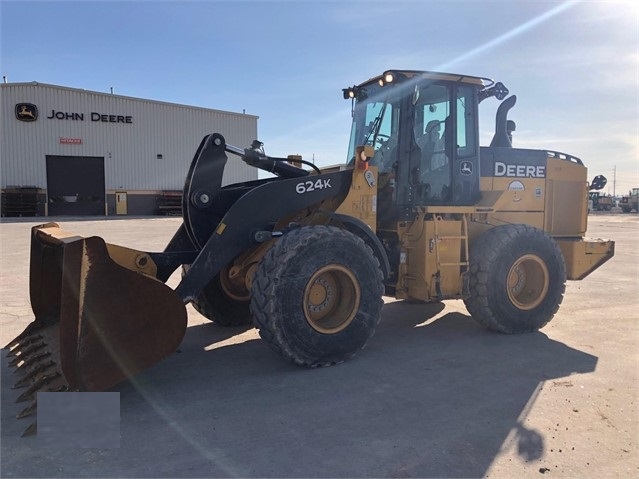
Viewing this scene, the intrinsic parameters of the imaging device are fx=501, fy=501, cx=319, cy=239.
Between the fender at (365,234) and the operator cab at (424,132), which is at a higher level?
the operator cab at (424,132)

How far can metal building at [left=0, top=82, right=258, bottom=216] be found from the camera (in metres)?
32.1

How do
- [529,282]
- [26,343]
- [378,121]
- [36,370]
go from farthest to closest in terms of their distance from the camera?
[529,282] < [378,121] < [26,343] < [36,370]

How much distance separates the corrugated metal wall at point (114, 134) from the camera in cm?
3212

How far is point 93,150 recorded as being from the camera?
3391 centimetres

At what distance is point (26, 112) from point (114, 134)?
5.30 meters

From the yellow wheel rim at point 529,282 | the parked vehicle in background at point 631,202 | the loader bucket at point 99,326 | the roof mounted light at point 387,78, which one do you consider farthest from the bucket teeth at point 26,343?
the parked vehicle in background at point 631,202

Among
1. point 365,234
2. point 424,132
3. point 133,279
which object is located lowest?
point 133,279

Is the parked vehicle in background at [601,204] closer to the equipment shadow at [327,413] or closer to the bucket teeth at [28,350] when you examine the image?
the equipment shadow at [327,413]

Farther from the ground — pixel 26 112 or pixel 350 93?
pixel 26 112

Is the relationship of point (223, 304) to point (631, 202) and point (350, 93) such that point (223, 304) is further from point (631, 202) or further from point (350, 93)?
point (631, 202)

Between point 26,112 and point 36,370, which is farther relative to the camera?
point 26,112

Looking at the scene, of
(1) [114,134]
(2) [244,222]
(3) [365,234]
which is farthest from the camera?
(1) [114,134]

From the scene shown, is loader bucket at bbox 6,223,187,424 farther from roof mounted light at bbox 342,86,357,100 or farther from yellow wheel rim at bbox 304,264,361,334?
roof mounted light at bbox 342,86,357,100

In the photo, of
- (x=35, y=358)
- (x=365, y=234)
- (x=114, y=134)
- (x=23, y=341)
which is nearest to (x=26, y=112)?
(x=114, y=134)
